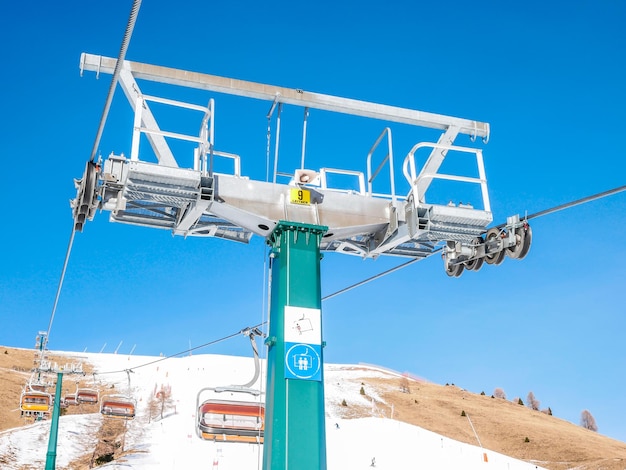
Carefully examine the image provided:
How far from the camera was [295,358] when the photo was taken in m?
11.3

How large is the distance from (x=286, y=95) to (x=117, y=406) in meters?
29.6

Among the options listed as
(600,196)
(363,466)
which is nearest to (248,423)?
(600,196)

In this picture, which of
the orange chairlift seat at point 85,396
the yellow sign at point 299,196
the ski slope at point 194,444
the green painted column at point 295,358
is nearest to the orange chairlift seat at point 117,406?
the ski slope at point 194,444

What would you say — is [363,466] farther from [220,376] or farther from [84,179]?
[84,179]

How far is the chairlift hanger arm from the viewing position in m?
12.9

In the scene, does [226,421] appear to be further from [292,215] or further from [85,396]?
[85,396]

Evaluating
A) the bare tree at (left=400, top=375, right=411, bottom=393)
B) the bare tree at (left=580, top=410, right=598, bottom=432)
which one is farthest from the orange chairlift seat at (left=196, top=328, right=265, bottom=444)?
the bare tree at (left=580, top=410, right=598, bottom=432)

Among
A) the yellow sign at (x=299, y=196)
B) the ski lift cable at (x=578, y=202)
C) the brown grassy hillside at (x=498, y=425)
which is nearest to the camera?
the ski lift cable at (x=578, y=202)

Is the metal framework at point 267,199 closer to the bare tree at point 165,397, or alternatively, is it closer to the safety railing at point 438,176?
the safety railing at point 438,176

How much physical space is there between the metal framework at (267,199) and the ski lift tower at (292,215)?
20mm

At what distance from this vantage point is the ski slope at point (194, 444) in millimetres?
46094

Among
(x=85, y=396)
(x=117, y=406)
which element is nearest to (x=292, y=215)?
(x=117, y=406)

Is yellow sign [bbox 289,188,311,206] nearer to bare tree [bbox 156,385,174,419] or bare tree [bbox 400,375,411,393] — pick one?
bare tree [bbox 156,385,174,419]

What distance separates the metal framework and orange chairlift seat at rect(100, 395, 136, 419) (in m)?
27.3
